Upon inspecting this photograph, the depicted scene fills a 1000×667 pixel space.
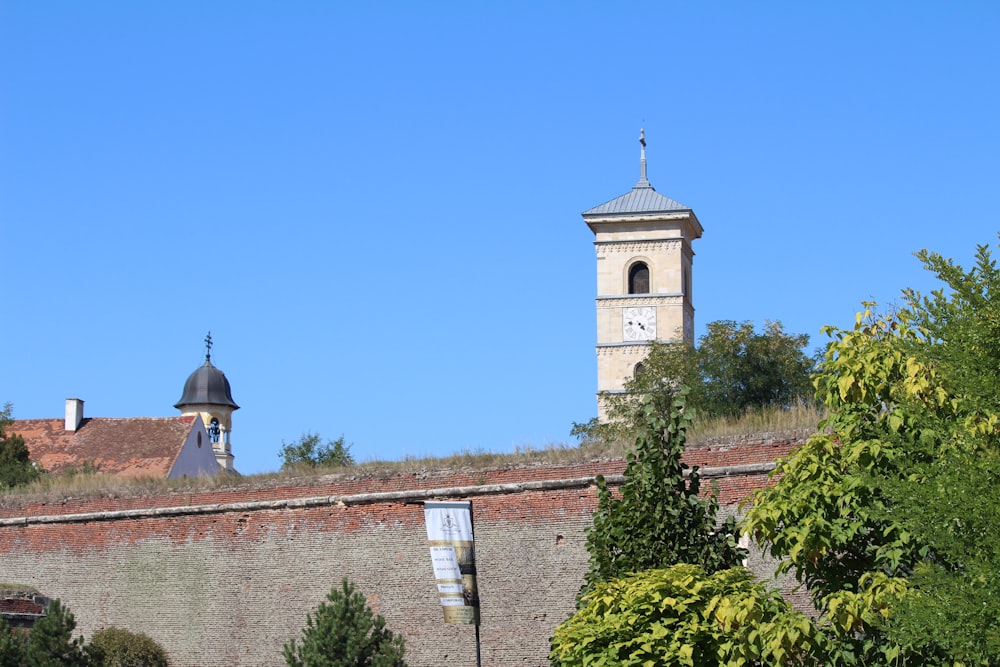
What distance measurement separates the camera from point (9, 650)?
723 inches

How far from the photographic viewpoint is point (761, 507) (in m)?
11.1

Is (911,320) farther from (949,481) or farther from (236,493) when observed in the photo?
(236,493)

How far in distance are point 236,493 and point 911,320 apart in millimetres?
13179

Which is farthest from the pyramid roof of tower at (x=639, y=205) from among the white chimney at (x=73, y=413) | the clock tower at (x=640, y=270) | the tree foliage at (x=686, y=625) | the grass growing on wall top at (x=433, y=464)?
the tree foliage at (x=686, y=625)

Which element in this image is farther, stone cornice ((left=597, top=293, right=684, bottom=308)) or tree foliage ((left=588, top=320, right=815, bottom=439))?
stone cornice ((left=597, top=293, right=684, bottom=308))

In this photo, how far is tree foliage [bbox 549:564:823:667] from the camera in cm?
1077

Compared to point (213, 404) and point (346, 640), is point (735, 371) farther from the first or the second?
point (213, 404)

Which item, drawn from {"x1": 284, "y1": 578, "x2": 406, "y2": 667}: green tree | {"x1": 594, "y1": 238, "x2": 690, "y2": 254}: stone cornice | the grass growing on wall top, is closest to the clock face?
{"x1": 594, "y1": 238, "x2": 690, "y2": 254}: stone cornice

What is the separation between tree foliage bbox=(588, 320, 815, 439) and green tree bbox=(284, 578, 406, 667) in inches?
643

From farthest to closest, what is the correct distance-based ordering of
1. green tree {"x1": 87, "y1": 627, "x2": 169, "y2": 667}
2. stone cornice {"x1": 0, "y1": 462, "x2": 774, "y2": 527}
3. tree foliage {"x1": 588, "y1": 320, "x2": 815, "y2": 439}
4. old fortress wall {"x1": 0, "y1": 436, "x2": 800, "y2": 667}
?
tree foliage {"x1": 588, "y1": 320, "x2": 815, "y2": 439}, green tree {"x1": 87, "y1": 627, "x2": 169, "y2": 667}, old fortress wall {"x1": 0, "y1": 436, "x2": 800, "y2": 667}, stone cornice {"x1": 0, "y1": 462, "x2": 774, "y2": 527}

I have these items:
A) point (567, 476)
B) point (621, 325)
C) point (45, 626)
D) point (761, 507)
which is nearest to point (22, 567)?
point (45, 626)

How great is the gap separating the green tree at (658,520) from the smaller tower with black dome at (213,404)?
56291mm

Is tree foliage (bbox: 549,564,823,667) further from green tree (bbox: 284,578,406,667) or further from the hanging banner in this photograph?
the hanging banner

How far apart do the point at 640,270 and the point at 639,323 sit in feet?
9.01
